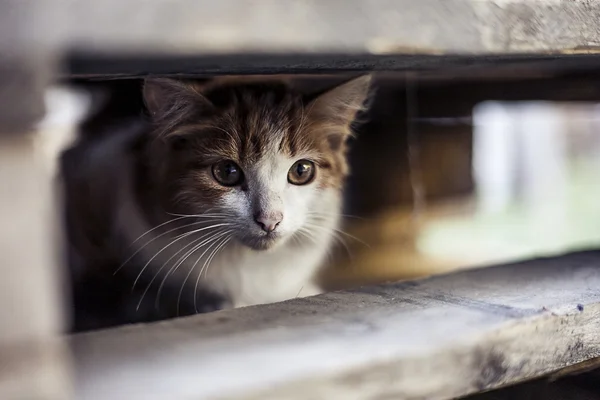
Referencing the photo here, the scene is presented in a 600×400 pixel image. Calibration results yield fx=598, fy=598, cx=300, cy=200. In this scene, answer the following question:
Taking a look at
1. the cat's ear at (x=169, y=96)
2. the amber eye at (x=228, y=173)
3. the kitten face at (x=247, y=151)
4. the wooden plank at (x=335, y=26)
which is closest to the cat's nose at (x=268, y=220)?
the kitten face at (x=247, y=151)

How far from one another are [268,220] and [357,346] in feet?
1.92

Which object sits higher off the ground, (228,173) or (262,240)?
(228,173)

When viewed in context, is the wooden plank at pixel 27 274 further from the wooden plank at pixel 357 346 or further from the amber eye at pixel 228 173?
the amber eye at pixel 228 173

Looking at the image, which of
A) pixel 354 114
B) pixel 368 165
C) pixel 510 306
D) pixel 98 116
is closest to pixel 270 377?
A: pixel 510 306

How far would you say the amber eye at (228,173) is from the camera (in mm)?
1303

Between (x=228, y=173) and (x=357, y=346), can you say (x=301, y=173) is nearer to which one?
(x=228, y=173)

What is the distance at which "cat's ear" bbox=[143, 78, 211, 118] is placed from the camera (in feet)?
3.97

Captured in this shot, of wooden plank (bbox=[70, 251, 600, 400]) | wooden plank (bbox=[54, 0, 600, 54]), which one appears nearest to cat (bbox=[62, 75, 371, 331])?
wooden plank (bbox=[70, 251, 600, 400])

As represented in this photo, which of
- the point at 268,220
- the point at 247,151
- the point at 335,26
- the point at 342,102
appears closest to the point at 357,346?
the point at 335,26

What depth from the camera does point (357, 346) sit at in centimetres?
66

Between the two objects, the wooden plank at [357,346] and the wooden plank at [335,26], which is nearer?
the wooden plank at [335,26]

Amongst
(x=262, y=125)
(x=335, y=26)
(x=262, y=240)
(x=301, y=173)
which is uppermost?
(x=335, y=26)

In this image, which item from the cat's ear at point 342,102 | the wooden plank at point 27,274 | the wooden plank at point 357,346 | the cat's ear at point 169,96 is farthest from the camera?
the cat's ear at point 342,102

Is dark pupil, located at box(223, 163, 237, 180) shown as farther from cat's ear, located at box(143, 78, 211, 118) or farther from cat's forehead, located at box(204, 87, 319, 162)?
cat's ear, located at box(143, 78, 211, 118)
